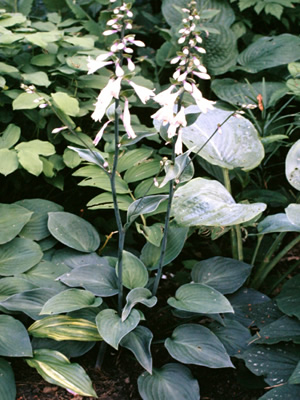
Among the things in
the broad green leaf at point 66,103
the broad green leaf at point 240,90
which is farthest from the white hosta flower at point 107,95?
the broad green leaf at point 240,90

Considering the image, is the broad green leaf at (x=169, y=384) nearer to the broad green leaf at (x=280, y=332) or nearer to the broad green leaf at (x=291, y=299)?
the broad green leaf at (x=280, y=332)

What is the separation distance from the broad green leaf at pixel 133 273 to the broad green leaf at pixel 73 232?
0.71 feet

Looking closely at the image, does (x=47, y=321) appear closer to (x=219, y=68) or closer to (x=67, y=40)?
(x=67, y=40)

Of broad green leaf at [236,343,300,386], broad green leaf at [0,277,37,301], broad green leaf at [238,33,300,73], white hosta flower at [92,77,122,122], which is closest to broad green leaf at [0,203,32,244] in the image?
broad green leaf at [0,277,37,301]

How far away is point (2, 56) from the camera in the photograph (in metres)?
2.45

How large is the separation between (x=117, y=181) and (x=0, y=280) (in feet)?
2.25

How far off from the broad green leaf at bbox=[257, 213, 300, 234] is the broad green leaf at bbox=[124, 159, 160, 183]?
574 millimetres

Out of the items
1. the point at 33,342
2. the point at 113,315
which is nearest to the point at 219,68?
the point at 113,315

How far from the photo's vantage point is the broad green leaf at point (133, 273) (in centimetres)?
200

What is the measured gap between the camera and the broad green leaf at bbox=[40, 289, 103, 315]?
1.78 m

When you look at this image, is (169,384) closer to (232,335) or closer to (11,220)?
(232,335)

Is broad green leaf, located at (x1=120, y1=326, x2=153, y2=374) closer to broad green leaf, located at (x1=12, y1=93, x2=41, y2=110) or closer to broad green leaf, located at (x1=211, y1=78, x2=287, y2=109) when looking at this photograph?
broad green leaf, located at (x1=12, y1=93, x2=41, y2=110)

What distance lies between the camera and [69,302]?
5.99ft

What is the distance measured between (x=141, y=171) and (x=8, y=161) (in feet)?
2.02
